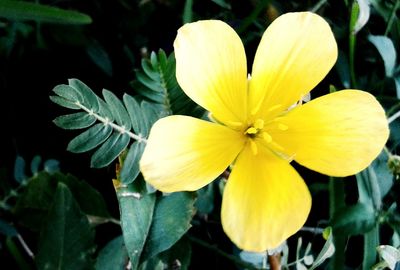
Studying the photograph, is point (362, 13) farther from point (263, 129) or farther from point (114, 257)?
point (114, 257)

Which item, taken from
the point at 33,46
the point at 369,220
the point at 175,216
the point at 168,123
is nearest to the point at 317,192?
the point at 369,220

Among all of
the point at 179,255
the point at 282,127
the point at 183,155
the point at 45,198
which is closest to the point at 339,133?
the point at 282,127

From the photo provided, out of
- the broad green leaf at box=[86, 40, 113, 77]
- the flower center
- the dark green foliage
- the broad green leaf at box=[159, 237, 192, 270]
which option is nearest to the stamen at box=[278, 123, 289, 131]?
the flower center

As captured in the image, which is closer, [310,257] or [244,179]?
[244,179]

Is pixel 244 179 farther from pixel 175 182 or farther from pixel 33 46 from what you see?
pixel 33 46

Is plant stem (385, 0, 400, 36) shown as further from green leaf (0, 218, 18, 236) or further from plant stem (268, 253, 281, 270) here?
green leaf (0, 218, 18, 236)

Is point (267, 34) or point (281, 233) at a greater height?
point (267, 34)

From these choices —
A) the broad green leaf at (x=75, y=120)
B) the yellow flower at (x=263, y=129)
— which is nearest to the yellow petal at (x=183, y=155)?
the yellow flower at (x=263, y=129)

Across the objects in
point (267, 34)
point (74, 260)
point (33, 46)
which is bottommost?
point (74, 260)
